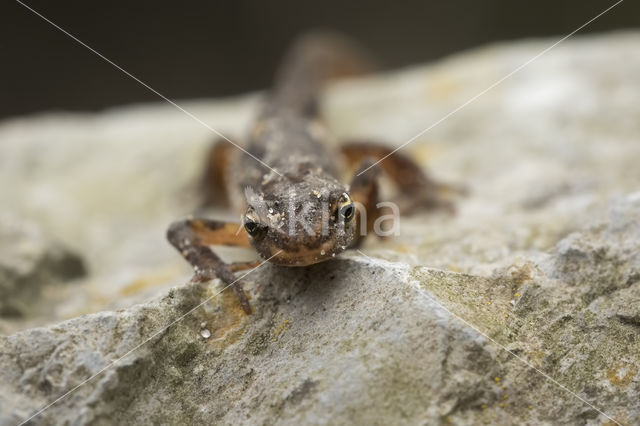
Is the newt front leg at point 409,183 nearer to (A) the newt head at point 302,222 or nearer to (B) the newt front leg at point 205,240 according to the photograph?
(B) the newt front leg at point 205,240

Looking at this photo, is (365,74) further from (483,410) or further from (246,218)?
(483,410)

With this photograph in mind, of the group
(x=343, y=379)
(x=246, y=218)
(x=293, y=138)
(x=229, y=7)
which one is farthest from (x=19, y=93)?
(x=343, y=379)

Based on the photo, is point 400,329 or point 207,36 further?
point 207,36

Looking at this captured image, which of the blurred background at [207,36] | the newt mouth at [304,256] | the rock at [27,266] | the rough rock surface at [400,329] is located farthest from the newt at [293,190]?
the blurred background at [207,36]

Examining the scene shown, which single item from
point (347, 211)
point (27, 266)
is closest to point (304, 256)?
point (347, 211)

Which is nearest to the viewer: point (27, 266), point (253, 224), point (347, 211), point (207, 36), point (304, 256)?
point (304, 256)

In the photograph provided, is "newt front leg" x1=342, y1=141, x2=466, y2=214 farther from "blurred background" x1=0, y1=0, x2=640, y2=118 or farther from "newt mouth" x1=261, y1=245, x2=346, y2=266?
"blurred background" x1=0, y1=0, x2=640, y2=118

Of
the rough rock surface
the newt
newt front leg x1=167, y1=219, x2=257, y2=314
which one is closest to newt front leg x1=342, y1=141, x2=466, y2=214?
the newt

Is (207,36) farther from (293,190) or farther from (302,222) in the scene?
(302,222)
